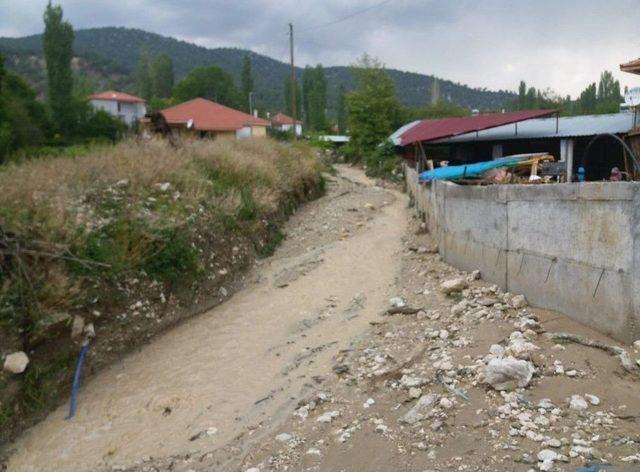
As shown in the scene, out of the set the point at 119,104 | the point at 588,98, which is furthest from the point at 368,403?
the point at 588,98

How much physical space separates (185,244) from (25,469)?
15.3 feet

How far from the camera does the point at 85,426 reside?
21.2ft

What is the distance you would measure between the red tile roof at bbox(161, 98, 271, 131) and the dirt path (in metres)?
26.3

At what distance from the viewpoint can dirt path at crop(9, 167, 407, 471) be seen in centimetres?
598

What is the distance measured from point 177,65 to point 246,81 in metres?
53.3

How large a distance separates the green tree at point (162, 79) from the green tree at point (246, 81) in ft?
45.7

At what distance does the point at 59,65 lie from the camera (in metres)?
36.4

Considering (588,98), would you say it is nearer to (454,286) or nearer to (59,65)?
(59,65)

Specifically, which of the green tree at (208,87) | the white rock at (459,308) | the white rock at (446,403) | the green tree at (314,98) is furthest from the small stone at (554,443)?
the green tree at (314,98)

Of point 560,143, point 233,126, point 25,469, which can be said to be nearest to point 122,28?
point 233,126

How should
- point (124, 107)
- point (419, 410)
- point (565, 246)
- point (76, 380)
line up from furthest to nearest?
point (124, 107), point (76, 380), point (565, 246), point (419, 410)

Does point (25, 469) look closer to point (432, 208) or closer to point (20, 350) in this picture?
point (20, 350)

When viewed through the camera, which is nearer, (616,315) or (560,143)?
(616,315)

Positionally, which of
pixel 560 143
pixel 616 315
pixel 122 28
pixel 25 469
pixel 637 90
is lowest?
pixel 25 469
